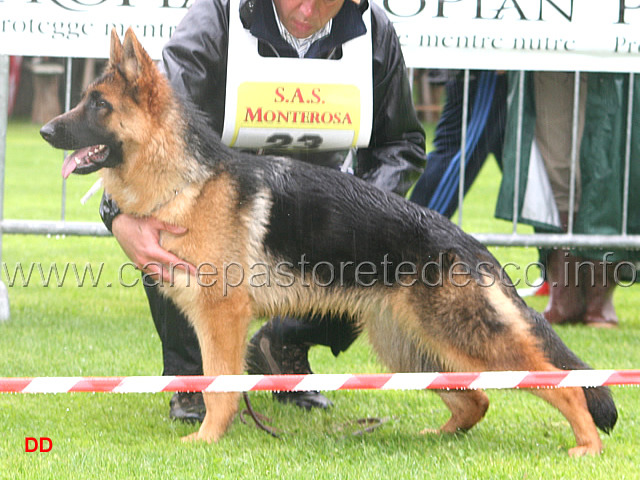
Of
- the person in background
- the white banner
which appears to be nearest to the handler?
the white banner

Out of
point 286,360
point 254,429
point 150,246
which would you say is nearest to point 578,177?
point 286,360

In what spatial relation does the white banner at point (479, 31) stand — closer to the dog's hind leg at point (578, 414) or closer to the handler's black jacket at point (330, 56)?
the handler's black jacket at point (330, 56)

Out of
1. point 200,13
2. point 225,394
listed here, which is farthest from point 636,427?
point 200,13

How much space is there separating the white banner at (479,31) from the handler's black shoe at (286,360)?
2095 millimetres

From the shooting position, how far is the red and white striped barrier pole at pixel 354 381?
3130mm

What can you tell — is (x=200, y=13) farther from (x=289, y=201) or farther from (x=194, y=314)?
(x=194, y=314)

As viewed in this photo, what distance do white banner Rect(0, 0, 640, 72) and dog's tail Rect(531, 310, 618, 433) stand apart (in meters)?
2.56

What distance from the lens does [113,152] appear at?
346 cm

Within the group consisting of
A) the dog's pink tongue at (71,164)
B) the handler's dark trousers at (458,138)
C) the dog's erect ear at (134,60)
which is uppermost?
the dog's erect ear at (134,60)

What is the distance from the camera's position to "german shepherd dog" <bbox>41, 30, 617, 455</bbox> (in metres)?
3.38

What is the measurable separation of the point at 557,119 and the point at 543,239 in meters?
0.91

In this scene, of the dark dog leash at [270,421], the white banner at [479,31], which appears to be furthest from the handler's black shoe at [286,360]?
the white banner at [479,31]

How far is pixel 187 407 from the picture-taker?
156 inches

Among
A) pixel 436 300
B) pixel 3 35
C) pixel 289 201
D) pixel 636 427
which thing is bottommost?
pixel 636 427
